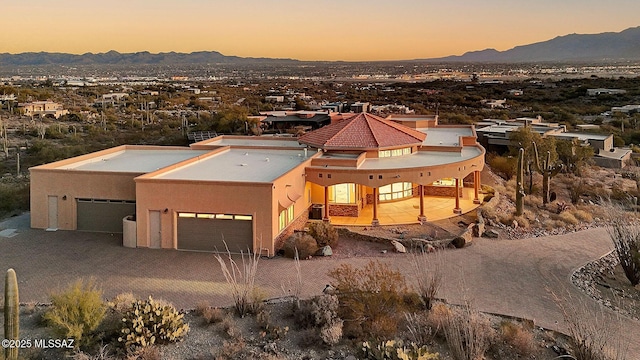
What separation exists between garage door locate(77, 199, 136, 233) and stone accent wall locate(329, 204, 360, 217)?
9557mm

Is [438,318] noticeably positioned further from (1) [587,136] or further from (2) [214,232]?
(1) [587,136]

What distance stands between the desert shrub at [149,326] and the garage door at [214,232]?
7.20 m

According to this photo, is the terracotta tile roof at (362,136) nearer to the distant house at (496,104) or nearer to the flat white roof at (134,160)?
the flat white roof at (134,160)

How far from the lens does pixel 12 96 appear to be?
3342 inches

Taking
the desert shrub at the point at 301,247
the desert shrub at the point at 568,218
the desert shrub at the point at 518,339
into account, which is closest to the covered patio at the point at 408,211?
the desert shrub at the point at 568,218

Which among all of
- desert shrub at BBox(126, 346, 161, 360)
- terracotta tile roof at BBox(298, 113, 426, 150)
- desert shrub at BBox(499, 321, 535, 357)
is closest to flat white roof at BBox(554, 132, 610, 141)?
terracotta tile roof at BBox(298, 113, 426, 150)

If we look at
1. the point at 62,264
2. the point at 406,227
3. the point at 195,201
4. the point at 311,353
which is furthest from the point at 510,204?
the point at 62,264

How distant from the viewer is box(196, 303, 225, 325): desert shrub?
14273 millimetres

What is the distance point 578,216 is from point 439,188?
294 inches

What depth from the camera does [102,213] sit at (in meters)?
23.4

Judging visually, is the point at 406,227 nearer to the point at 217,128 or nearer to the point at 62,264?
the point at 62,264

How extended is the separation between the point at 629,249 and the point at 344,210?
41.0 feet

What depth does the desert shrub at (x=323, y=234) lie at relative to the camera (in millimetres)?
21469

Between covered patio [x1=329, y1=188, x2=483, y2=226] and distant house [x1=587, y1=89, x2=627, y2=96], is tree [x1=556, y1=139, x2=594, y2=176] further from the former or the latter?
distant house [x1=587, y1=89, x2=627, y2=96]
